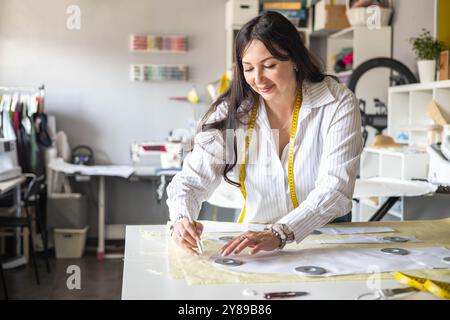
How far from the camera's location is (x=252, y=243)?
1.49 meters

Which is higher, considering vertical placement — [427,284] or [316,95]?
[316,95]

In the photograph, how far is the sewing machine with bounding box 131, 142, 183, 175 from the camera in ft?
15.8

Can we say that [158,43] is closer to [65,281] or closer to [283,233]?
[65,281]

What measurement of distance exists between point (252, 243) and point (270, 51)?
1.96 ft

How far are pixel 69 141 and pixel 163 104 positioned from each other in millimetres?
861

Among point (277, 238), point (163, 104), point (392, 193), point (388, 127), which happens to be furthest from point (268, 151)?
point (163, 104)

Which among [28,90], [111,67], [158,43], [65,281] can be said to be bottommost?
[65,281]

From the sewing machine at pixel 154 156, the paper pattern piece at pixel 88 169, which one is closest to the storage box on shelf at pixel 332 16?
the sewing machine at pixel 154 156

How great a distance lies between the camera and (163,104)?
533 cm

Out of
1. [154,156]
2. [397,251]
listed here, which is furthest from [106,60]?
[397,251]

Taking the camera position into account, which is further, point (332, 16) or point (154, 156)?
point (154, 156)
